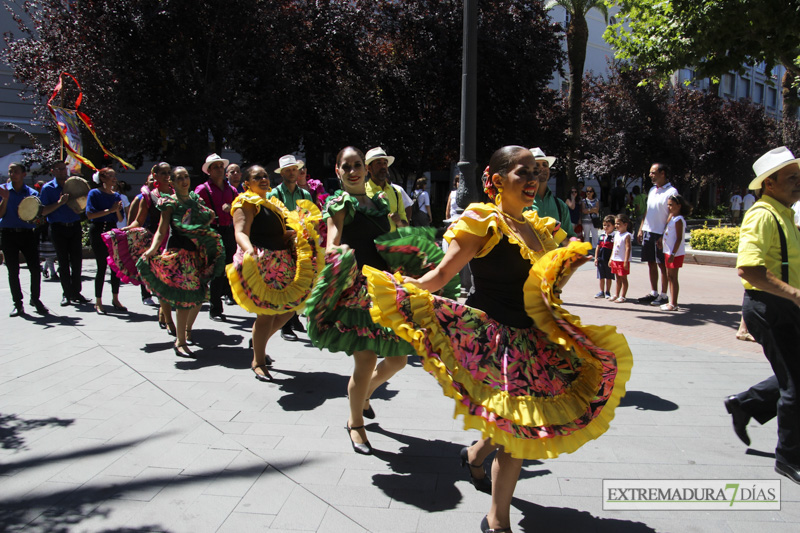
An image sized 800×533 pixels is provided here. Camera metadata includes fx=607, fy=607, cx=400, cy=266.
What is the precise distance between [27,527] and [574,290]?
9.50 metres

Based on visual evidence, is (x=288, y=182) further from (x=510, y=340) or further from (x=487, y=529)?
(x=487, y=529)

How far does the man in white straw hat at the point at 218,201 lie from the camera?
7753 millimetres

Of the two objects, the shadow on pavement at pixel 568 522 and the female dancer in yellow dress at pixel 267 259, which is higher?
the female dancer in yellow dress at pixel 267 259

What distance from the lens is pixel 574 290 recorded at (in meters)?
11.0

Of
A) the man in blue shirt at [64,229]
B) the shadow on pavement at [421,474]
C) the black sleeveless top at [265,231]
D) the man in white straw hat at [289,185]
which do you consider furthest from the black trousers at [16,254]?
the shadow on pavement at [421,474]

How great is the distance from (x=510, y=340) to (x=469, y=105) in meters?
6.46

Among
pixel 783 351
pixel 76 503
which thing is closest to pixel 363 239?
pixel 76 503

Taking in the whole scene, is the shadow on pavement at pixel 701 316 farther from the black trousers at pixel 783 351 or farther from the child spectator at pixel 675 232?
the black trousers at pixel 783 351

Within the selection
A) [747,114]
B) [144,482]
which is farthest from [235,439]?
[747,114]

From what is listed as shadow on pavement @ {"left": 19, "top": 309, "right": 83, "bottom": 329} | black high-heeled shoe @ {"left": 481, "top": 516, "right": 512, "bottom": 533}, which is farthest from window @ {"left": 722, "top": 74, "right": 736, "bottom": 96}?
black high-heeled shoe @ {"left": 481, "top": 516, "right": 512, "bottom": 533}

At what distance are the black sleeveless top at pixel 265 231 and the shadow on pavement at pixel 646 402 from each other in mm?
3342

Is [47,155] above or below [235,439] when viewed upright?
above

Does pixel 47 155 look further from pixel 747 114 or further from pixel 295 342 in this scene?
pixel 747 114

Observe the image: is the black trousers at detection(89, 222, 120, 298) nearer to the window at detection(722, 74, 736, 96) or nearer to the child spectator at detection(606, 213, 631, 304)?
the child spectator at detection(606, 213, 631, 304)
